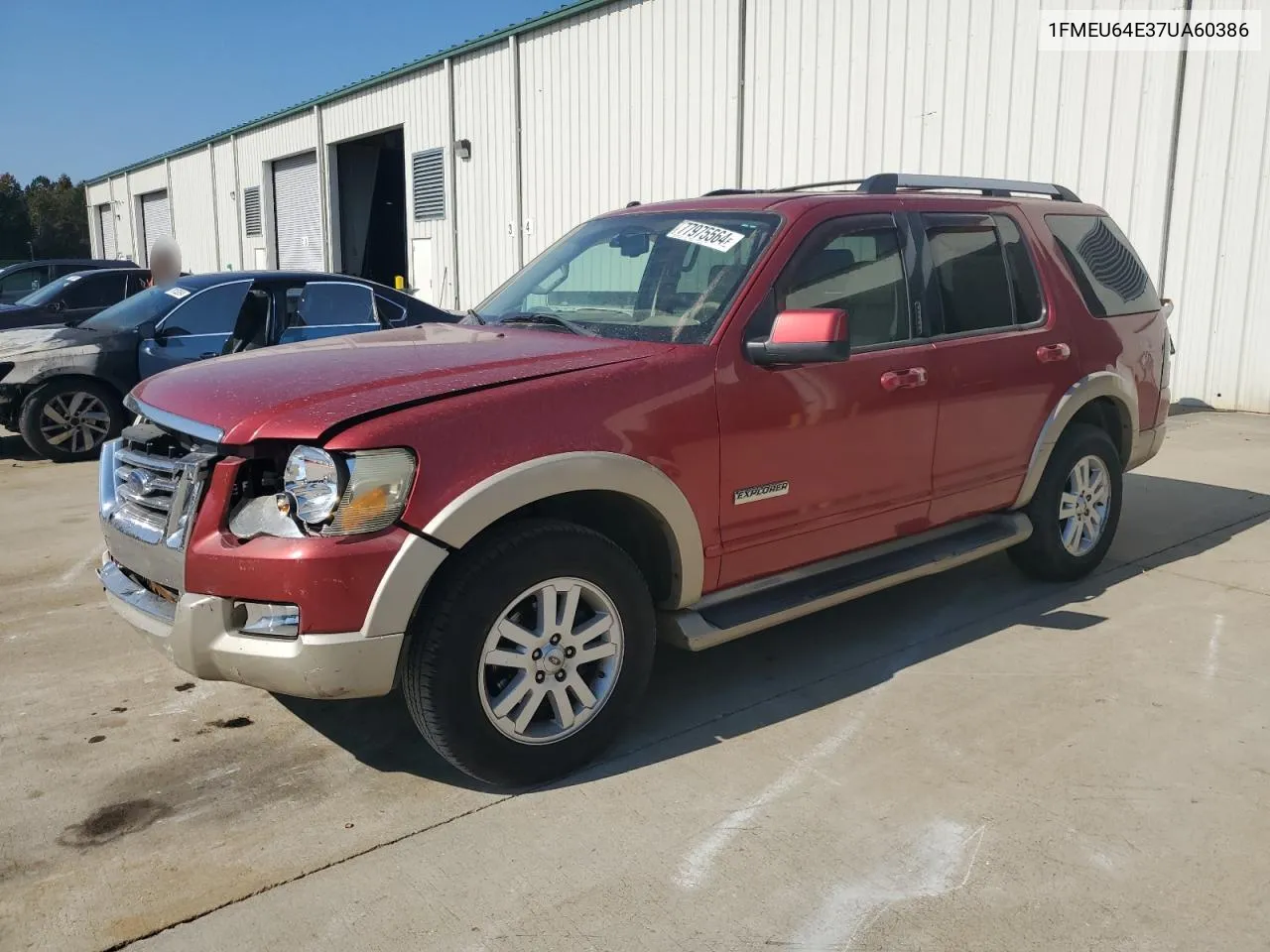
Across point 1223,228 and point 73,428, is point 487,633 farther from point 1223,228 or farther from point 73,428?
point 1223,228

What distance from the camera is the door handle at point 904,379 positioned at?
4.01 meters

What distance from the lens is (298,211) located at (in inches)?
1023

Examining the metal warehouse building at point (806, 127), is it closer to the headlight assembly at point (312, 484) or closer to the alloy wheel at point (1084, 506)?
the alloy wheel at point (1084, 506)

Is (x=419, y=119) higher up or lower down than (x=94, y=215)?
higher up

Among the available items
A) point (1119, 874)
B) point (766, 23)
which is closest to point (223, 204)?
point (766, 23)

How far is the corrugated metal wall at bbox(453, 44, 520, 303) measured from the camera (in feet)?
58.5

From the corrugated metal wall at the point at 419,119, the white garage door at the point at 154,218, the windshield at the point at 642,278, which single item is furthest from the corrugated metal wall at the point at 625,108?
the white garage door at the point at 154,218

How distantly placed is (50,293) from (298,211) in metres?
15.1

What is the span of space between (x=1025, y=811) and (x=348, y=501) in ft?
7.18

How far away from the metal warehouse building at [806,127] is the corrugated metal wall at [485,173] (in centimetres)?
4

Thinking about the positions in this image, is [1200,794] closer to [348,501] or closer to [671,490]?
[671,490]

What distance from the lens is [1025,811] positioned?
3.09m

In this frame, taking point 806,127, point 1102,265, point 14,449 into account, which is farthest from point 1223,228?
point 14,449

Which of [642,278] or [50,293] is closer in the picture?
[642,278]
